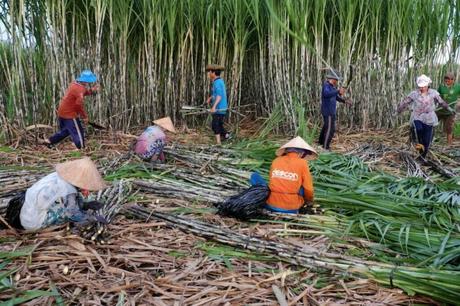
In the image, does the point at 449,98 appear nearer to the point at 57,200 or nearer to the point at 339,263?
the point at 339,263

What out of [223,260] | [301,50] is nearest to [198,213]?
[223,260]

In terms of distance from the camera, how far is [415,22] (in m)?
6.27

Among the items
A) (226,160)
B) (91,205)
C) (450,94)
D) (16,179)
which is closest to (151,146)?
(226,160)

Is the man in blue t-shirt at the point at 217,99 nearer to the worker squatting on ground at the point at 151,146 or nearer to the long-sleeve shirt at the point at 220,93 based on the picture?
the long-sleeve shirt at the point at 220,93

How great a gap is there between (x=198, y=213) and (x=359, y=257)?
116cm

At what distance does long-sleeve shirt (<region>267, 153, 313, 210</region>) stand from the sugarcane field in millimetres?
12

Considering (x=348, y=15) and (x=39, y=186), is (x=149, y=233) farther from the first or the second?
(x=348, y=15)

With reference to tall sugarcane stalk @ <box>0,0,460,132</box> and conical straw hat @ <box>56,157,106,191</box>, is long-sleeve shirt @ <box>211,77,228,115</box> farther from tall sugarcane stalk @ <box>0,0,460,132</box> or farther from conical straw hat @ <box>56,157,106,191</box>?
conical straw hat @ <box>56,157,106,191</box>

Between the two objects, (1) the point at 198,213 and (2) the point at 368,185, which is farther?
(2) the point at 368,185

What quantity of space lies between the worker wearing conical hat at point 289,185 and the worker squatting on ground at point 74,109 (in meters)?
2.90

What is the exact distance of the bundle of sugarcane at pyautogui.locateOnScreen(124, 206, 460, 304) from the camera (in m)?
2.03

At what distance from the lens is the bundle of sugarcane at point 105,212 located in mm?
2568

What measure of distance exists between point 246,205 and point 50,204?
1265 mm

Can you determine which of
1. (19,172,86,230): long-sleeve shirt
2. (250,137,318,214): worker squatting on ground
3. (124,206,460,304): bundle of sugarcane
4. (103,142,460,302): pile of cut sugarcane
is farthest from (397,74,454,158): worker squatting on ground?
(19,172,86,230): long-sleeve shirt
